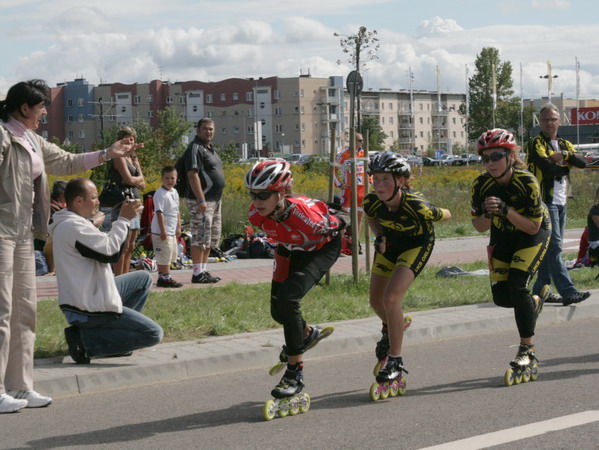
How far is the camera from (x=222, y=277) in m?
14.7

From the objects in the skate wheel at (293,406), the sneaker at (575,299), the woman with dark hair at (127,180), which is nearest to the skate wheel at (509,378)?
the skate wheel at (293,406)

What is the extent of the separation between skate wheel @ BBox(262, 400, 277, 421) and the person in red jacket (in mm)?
83

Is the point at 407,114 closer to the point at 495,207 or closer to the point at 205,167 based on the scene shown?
the point at 205,167

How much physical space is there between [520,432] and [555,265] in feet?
18.2

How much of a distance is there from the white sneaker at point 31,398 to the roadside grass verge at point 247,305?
1.20m

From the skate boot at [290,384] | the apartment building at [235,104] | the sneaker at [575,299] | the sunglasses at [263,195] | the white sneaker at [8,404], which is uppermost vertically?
the apartment building at [235,104]

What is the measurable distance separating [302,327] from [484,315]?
4544mm

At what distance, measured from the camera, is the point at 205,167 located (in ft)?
44.3

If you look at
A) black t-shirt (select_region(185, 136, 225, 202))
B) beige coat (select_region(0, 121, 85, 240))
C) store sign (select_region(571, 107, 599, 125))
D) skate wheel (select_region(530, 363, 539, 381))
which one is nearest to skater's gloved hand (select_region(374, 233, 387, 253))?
skate wheel (select_region(530, 363, 539, 381))

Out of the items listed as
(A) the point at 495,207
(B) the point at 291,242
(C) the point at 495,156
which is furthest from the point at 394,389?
(C) the point at 495,156

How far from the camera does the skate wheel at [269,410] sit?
6.73 m

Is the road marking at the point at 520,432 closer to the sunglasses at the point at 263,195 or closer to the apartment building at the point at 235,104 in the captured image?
the sunglasses at the point at 263,195

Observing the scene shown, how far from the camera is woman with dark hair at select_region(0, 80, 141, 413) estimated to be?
7.06 m

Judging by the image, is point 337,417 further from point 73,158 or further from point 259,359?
point 73,158
